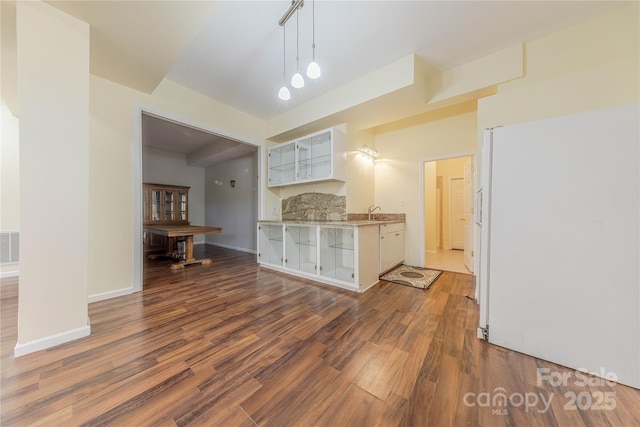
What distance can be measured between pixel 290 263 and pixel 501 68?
3852mm

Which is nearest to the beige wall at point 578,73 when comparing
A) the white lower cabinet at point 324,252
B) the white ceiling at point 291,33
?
the white ceiling at point 291,33

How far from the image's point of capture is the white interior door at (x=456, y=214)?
574 cm

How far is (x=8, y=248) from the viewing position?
3.31m

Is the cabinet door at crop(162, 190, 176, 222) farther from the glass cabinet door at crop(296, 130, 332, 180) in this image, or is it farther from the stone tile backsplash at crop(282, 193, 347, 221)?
the glass cabinet door at crop(296, 130, 332, 180)

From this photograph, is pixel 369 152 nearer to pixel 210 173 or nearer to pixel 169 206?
pixel 210 173

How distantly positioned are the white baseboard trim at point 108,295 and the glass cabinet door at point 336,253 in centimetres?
248

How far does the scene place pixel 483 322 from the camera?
1667 millimetres

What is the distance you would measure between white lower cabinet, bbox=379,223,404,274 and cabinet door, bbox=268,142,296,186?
76.6 inches

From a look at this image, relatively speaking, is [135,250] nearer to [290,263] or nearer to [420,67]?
[290,263]

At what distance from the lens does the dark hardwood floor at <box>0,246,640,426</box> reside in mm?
1038

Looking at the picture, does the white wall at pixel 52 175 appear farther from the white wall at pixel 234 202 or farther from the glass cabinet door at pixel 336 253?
the white wall at pixel 234 202

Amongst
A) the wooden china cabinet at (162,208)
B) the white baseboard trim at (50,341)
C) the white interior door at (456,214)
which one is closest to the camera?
the white baseboard trim at (50,341)

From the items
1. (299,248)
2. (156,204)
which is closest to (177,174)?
(156,204)

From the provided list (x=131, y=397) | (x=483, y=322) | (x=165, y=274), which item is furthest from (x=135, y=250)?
(x=483, y=322)
